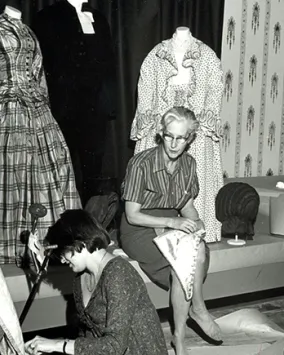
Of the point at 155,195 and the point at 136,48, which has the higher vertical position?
the point at 136,48

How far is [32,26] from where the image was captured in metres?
3.39

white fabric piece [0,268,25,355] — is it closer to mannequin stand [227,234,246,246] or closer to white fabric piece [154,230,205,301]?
white fabric piece [154,230,205,301]

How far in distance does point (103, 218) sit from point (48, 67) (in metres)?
0.89

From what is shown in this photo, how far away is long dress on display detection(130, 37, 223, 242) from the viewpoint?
345 cm

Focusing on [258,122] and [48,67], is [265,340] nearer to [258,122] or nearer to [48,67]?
[48,67]

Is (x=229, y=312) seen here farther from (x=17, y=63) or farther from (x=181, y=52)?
(x=17, y=63)

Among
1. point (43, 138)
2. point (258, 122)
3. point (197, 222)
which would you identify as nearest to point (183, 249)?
point (197, 222)

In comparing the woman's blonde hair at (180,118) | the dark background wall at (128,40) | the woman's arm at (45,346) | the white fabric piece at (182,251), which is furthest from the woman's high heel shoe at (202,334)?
the woman's arm at (45,346)

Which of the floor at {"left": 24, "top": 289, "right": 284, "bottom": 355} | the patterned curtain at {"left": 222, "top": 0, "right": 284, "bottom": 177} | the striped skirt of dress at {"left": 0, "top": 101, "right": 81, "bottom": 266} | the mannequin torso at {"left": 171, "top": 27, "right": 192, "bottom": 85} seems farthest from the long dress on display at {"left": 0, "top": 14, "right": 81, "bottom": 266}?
the patterned curtain at {"left": 222, "top": 0, "right": 284, "bottom": 177}

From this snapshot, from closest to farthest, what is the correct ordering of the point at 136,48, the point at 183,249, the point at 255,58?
the point at 183,249, the point at 136,48, the point at 255,58

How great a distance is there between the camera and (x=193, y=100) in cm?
349

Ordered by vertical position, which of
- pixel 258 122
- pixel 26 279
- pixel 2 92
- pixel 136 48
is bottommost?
pixel 26 279

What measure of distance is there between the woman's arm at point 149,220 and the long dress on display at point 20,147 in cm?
40

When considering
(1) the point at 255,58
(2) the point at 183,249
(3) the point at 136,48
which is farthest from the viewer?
(1) the point at 255,58
